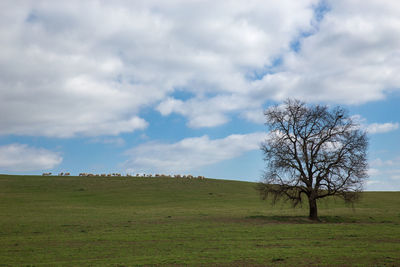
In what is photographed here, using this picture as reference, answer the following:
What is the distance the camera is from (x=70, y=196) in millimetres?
64562

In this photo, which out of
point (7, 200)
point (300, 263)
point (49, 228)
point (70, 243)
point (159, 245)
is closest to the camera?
point (300, 263)

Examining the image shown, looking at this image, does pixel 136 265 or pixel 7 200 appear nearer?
pixel 136 265

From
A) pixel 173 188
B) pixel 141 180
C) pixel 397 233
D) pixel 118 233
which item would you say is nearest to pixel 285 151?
pixel 397 233

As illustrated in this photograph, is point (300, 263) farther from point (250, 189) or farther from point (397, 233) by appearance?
point (250, 189)

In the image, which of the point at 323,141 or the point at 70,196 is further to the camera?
the point at 70,196

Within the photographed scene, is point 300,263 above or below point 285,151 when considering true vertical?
below

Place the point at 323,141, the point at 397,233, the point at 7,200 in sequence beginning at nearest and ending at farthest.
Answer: the point at 397,233, the point at 323,141, the point at 7,200

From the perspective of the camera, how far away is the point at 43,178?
287 feet

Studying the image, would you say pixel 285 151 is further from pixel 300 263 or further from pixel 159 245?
pixel 300 263

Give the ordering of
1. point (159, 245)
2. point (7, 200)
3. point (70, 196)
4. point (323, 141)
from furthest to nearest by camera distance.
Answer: point (70, 196)
point (7, 200)
point (323, 141)
point (159, 245)

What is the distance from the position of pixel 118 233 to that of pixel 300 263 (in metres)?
14.6

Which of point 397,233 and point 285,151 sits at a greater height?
point 285,151

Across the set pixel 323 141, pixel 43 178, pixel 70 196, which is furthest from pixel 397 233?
pixel 43 178

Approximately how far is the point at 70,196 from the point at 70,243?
46109 mm
